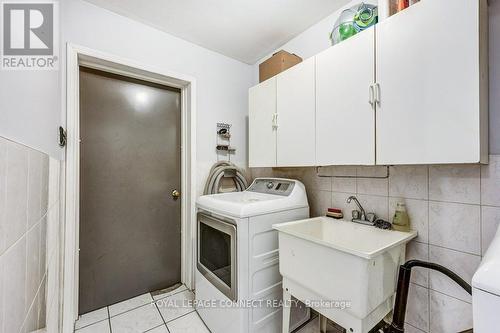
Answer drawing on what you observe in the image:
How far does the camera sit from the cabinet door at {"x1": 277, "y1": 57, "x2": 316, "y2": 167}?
152 cm

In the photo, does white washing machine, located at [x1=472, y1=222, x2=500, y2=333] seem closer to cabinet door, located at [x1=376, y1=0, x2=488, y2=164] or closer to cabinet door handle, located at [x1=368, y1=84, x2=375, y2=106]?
cabinet door, located at [x1=376, y1=0, x2=488, y2=164]

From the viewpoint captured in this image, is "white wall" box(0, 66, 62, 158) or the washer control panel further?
the washer control panel

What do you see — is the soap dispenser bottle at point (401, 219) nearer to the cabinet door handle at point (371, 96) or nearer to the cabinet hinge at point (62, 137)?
the cabinet door handle at point (371, 96)

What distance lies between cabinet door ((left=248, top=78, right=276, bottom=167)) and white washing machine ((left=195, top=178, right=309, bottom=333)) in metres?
0.34

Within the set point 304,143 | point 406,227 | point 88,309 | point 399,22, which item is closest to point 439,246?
point 406,227

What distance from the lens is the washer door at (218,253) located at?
4.54ft

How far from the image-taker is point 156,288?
2.09 metres

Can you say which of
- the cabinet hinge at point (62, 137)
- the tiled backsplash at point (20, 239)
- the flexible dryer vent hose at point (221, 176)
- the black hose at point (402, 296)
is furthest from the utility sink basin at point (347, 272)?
the cabinet hinge at point (62, 137)

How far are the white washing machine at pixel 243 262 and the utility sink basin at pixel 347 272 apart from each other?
16 cm

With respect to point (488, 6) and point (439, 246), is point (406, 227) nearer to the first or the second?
point (439, 246)

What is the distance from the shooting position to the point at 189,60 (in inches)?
83.1

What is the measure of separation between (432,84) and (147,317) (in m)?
2.40

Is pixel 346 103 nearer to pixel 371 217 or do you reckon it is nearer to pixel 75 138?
pixel 371 217

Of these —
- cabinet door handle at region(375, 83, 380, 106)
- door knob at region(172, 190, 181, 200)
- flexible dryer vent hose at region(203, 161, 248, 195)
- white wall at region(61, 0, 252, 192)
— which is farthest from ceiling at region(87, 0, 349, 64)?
door knob at region(172, 190, 181, 200)
